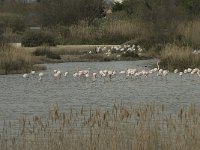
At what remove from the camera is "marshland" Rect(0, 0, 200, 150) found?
33.9ft

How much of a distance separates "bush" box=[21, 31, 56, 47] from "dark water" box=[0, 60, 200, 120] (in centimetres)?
1221

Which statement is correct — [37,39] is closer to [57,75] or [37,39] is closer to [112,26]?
[112,26]

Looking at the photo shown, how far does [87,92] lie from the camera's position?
18.8 metres

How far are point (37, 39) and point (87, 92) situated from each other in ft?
61.9

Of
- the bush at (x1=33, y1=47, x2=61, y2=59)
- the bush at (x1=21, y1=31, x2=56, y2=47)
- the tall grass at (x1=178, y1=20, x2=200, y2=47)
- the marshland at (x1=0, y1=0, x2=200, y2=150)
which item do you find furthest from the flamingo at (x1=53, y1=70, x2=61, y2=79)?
the bush at (x1=21, y1=31, x2=56, y2=47)

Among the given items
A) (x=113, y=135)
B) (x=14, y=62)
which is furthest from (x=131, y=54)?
(x=113, y=135)

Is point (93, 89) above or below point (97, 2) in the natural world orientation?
below

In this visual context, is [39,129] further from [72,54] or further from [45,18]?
[45,18]

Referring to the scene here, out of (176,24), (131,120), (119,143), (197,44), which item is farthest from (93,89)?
(176,24)

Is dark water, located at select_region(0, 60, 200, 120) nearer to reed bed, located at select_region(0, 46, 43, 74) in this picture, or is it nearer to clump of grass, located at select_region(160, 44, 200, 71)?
reed bed, located at select_region(0, 46, 43, 74)

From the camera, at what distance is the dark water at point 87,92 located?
1600 centimetres

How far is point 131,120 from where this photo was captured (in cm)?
1210

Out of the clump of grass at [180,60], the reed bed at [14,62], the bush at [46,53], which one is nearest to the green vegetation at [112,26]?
the clump of grass at [180,60]

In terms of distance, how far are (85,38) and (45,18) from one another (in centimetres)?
589
